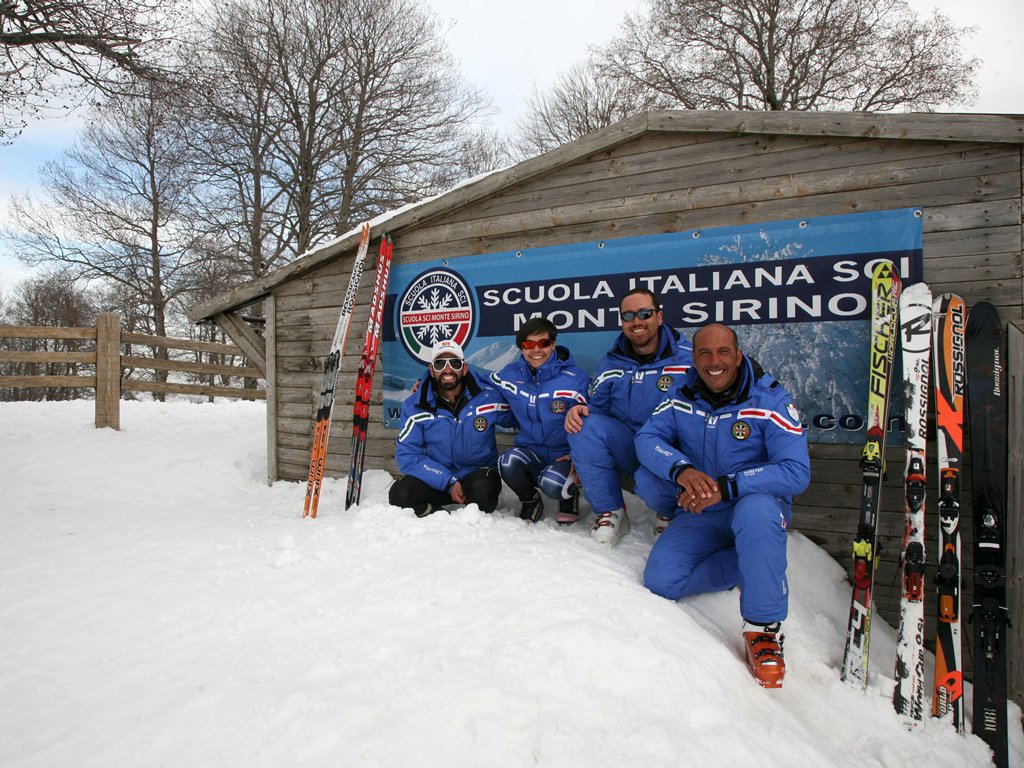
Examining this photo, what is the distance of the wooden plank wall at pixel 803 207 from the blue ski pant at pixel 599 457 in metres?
1.22

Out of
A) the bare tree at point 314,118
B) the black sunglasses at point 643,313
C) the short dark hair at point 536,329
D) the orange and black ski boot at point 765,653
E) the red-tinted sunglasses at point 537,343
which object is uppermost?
the bare tree at point 314,118

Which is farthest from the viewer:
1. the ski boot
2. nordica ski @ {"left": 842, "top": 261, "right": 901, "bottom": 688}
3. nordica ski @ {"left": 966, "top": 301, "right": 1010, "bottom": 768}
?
the ski boot

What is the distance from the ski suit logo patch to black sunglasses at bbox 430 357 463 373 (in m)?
1.85

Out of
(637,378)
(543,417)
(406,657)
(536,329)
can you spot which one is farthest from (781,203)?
(406,657)

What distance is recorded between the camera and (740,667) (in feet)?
7.73

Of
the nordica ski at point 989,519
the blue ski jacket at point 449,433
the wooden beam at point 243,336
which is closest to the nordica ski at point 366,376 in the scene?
the blue ski jacket at point 449,433

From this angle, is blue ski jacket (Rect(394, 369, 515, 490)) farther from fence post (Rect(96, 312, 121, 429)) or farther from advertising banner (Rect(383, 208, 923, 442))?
fence post (Rect(96, 312, 121, 429))

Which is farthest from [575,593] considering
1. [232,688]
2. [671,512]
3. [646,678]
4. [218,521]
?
[218,521]

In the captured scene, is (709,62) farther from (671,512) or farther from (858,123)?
(671,512)

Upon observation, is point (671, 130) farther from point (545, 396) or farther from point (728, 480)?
point (728, 480)

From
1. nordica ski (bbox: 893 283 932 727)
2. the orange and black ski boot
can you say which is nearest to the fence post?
the orange and black ski boot

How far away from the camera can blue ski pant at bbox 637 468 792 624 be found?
2.52 metres

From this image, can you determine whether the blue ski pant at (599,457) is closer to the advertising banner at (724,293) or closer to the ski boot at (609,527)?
the ski boot at (609,527)

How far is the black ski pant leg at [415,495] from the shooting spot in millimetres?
3896
